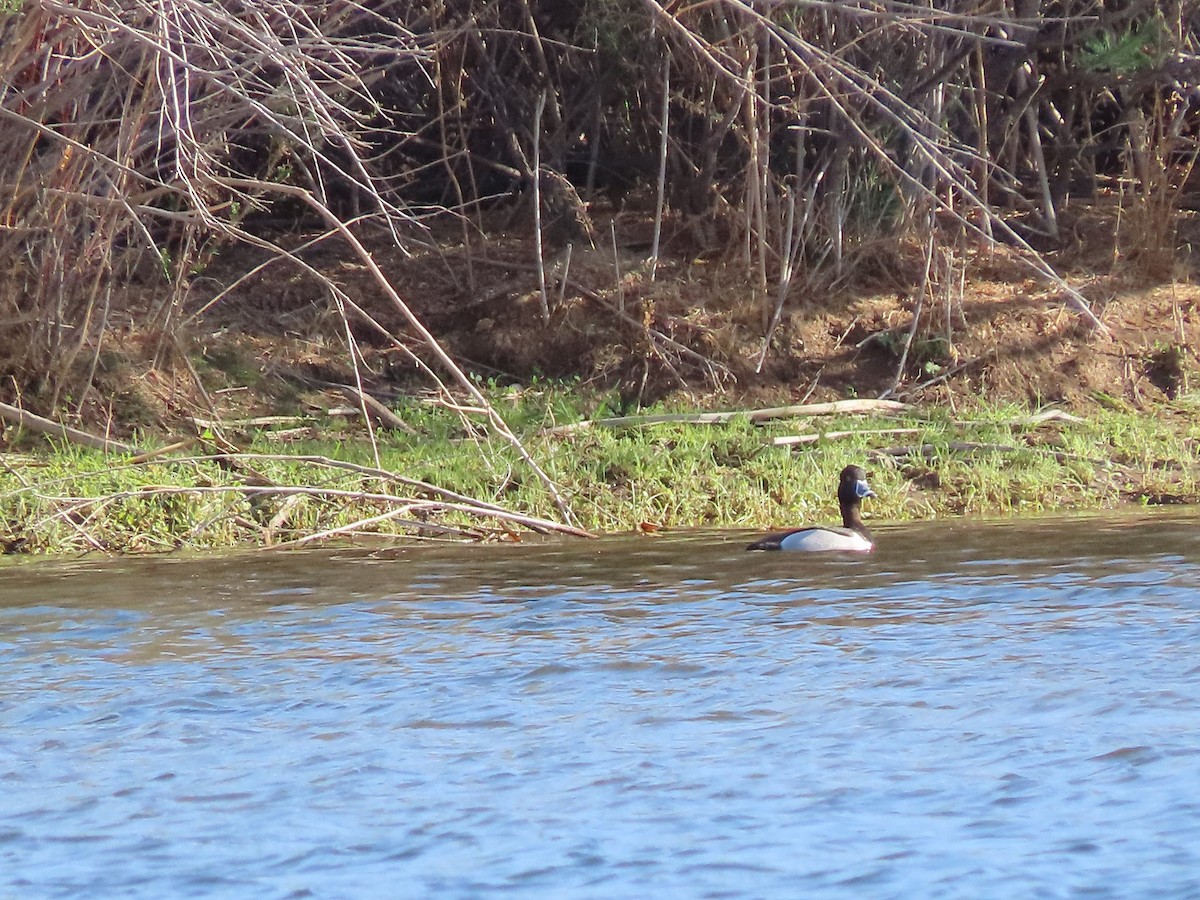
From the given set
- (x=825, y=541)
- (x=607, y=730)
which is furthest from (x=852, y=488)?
(x=607, y=730)

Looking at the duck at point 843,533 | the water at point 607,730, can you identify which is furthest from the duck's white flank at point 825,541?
the water at point 607,730

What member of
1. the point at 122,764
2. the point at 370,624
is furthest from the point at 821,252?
the point at 122,764

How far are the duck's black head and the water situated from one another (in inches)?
47.5

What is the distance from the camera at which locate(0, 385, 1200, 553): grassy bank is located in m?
9.95

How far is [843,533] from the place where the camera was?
9781 mm

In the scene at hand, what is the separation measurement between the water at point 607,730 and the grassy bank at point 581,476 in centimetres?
80

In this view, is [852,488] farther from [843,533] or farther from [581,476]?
[581,476]

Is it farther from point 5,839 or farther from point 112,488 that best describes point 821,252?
point 5,839

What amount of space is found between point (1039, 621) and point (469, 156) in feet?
24.1

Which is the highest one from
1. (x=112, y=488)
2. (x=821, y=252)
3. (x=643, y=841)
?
(x=821, y=252)

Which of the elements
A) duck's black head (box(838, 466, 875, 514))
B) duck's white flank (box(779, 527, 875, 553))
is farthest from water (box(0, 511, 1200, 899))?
duck's black head (box(838, 466, 875, 514))

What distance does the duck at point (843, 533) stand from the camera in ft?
31.2

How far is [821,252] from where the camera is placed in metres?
13.8

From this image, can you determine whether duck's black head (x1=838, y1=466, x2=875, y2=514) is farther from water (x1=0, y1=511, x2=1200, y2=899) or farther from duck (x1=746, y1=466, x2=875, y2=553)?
water (x1=0, y1=511, x2=1200, y2=899)
